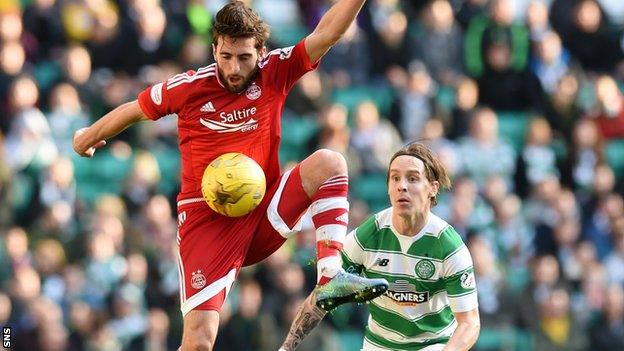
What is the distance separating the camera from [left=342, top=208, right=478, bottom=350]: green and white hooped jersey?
33.0 ft

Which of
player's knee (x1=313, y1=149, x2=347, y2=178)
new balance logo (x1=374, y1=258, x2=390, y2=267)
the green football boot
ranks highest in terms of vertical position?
player's knee (x1=313, y1=149, x2=347, y2=178)

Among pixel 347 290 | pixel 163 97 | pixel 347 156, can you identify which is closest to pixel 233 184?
pixel 163 97

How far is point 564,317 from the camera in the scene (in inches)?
670

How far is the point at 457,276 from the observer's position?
10008 mm

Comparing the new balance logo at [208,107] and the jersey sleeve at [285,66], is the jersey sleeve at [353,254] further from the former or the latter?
the new balance logo at [208,107]

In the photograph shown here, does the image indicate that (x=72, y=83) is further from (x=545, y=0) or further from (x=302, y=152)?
(x=545, y=0)

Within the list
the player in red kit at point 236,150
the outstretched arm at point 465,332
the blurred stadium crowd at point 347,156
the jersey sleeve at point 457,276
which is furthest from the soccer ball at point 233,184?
the blurred stadium crowd at point 347,156

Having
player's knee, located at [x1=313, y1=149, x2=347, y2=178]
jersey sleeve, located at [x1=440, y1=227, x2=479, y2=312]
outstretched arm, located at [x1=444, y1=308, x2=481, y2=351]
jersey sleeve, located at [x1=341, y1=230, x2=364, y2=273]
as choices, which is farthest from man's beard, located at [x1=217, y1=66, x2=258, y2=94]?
outstretched arm, located at [x1=444, y1=308, x2=481, y2=351]

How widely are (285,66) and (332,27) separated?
53 cm

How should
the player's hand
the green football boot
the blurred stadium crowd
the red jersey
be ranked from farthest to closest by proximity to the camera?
1. the blurred stadium crowd
2. the player's hand
3. the red jersey
4. the green football boot

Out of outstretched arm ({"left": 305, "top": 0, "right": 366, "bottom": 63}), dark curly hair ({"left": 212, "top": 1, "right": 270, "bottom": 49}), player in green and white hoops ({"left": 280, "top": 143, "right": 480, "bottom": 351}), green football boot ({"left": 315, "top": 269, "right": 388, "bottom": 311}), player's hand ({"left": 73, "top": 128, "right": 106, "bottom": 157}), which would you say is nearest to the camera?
green football boot ({"left": 315, "top": 269, "right": 388, "bottom": 311})

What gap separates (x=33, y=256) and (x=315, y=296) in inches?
263

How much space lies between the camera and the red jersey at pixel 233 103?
10.1 m

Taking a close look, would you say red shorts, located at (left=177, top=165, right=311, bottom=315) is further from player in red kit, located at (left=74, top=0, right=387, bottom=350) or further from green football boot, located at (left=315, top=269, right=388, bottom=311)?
green football boot, located at (left=315, top=269, right=388, bottom=311)
